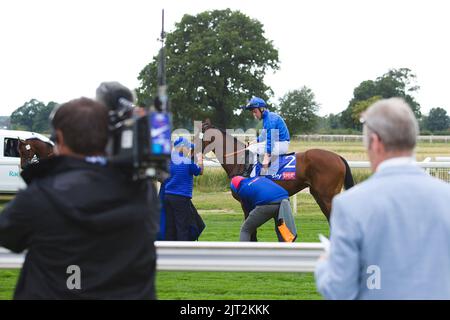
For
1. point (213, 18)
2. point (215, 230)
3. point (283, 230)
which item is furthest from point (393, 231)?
point (213, 18)

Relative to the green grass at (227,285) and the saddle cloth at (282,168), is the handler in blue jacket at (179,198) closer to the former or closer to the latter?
the green grass at (227,285)

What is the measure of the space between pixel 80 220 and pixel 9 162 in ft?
51.4

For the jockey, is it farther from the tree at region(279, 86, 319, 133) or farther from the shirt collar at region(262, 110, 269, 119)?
the tree at region(279, 86, 319, 133)

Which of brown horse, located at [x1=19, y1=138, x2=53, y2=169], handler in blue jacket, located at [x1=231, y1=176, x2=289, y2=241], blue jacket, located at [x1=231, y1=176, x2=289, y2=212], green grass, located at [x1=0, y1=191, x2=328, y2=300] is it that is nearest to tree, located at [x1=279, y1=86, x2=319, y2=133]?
brown horse, located at [x1=19, y1=138, x2=53, y2=169]

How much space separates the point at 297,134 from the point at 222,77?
6280 millimetres

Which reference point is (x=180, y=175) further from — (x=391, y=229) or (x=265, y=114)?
(x=391, y=229)

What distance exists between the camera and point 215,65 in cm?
5072

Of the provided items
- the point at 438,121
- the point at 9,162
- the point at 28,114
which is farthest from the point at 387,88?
the point at 9,162

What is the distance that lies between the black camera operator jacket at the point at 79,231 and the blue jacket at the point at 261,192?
20.6ft

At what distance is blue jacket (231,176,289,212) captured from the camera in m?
9.03

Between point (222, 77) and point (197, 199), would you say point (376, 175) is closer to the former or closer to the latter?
point (197, 199)

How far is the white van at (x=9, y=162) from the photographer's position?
18422 mm

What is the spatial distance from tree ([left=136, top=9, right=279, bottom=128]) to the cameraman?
44.9 meters

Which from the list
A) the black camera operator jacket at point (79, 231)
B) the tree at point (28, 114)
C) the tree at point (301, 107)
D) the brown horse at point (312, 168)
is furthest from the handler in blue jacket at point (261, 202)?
the tree at point (301, 107)
